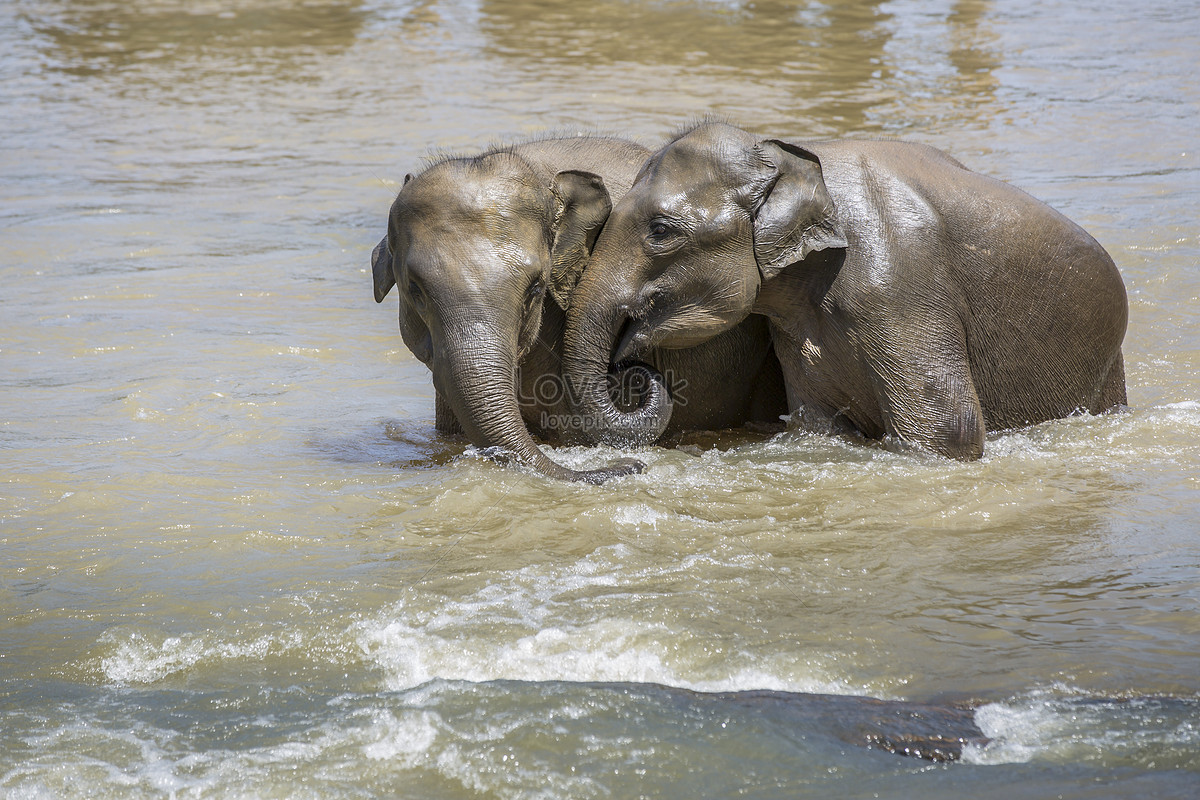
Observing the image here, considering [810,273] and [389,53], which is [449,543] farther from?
[389,53]

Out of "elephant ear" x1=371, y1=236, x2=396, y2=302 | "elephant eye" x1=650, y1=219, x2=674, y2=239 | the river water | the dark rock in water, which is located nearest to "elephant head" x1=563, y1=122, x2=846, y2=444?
"elephant eye" x1=650, y1=219, x2=674, y2=239

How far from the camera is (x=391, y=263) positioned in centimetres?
663

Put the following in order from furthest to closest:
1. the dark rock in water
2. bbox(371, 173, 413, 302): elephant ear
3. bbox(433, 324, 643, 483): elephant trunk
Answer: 1. bbox(371, 173, 413, 302): elephant ear
2. bbox(433, 324, 643, 483): elephant trunk
3. the dark rock in water

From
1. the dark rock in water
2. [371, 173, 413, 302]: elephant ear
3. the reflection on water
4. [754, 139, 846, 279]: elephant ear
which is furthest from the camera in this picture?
the reflection on water

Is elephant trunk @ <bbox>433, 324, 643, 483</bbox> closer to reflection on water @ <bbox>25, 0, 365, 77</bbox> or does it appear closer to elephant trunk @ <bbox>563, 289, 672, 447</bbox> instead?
elephant trunk @ <bbox>563, 289, 672, 447</bbox>

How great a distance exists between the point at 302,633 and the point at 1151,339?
697 cm

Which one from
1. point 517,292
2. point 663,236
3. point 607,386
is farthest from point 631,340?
point 517,292

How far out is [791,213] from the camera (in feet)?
20.4

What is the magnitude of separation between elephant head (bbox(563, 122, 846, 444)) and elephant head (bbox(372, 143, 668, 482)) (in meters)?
0.20

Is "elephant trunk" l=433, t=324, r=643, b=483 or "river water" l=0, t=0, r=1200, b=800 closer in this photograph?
"river water" l=0, t=0, r=1200, b=800

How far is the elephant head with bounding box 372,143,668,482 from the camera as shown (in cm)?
606

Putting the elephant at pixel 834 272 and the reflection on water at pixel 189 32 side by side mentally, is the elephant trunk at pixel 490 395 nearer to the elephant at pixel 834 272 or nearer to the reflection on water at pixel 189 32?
the elephant at pixel 834 272

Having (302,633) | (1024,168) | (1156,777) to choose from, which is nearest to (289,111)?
(1024,168)

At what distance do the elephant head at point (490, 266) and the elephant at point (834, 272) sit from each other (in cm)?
19
